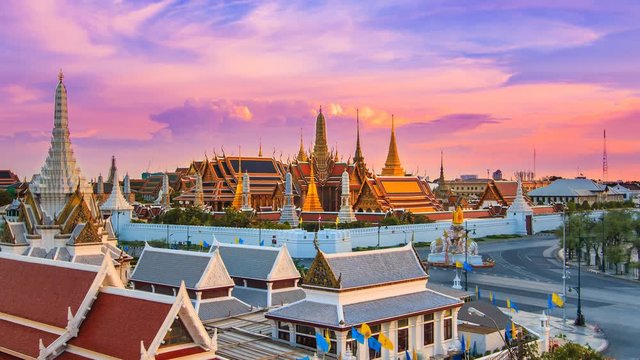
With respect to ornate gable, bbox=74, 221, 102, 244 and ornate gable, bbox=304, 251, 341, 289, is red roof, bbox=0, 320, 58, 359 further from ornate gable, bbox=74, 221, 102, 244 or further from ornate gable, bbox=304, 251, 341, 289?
ornate gable, bbox=74, 221, 102, 244

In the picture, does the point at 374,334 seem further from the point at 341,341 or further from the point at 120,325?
the point at 120,325

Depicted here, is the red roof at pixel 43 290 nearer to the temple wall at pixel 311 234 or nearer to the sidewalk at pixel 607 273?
the temple wall at pixel 311 234

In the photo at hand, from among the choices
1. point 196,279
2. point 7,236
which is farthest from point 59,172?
point 196,279

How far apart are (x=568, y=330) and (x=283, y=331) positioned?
48.6 ft

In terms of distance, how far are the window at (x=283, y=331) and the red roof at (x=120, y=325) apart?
723cm

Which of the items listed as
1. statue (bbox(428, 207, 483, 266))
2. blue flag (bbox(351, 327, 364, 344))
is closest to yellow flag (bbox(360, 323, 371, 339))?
blue flag (bbox(351, 327, 364, 344))

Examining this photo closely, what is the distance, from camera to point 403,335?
2534 cm

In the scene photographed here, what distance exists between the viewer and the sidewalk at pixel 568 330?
99.1 ft

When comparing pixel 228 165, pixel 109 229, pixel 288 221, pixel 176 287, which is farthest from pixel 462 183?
pixel 176 287

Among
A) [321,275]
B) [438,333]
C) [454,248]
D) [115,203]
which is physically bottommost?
[438,333]

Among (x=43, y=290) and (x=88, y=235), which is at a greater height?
(x=88, y=235)

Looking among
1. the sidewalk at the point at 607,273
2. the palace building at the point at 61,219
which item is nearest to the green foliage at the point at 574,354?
the palace building at the point at 61,219

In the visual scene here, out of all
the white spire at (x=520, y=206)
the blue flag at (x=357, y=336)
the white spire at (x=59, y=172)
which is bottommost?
the blue flag at (x=357, y=336)

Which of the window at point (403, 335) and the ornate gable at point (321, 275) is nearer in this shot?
the ornate gable at point (321, 275)
